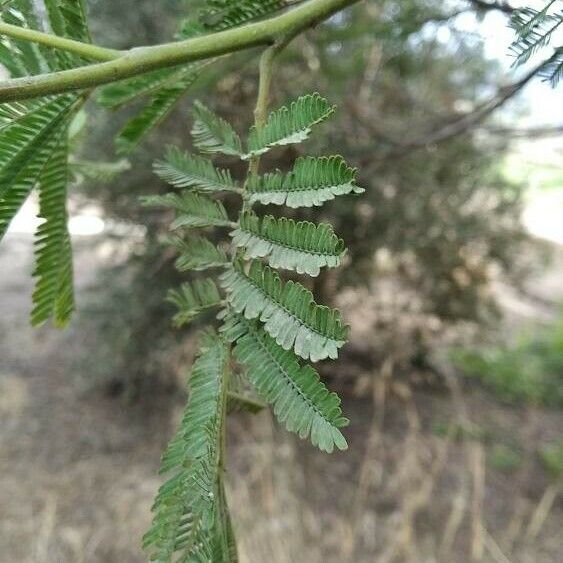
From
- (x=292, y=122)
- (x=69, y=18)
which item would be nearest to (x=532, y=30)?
(x=292, y=122)

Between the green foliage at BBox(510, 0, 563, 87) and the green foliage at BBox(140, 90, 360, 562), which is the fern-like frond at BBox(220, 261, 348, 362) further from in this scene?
the green foliage at BBox(510, 0, 563, 87)

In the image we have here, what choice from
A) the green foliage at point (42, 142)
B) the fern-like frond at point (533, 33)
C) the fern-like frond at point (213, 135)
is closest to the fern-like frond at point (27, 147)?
the green foliage at point (42, 142)

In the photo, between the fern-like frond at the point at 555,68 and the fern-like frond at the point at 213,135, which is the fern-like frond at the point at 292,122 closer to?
the fern-like frond at the point at 213,135

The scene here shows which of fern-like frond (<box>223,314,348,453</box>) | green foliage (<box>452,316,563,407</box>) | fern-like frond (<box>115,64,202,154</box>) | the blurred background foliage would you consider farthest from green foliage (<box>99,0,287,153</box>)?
green foliage (<box>452,316,563,407</box>)

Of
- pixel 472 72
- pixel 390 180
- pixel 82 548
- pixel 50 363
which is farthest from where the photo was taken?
pixel 50 363

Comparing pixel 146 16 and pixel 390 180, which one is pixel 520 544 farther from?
pixel 146 16

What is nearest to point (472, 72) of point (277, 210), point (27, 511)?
point (277, 210)

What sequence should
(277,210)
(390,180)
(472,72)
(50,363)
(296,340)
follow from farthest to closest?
(50,363)
(472,72)
(390,180)
(277,210)
(296,340)
